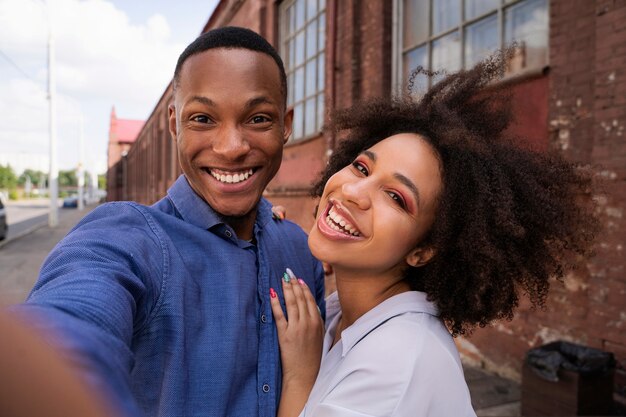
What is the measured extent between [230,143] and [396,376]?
32.7 inches

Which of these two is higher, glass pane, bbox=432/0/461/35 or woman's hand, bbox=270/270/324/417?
glass pane, bbox=432/0/461/35

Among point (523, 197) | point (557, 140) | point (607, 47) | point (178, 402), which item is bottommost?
point (178, 402)

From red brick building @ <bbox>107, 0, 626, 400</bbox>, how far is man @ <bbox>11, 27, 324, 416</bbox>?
0.93 metres

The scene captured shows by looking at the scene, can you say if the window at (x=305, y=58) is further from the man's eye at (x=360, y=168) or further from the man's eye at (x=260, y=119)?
the man's eye at (x=260, y=119)

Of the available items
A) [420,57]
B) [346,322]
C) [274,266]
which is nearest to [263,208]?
[274,266]

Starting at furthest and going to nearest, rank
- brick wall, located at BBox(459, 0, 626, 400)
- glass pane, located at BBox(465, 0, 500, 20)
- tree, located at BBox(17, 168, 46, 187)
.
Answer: tree, located at BBox(17, 168, 46, 187)
glass pane, located at BBox(465, 0, 500, 20)
brick wall, located at BBox(459, 0, 626, 400)

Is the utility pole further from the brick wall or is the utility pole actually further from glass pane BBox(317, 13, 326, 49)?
the brick wall

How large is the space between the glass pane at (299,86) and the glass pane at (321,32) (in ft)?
2.67

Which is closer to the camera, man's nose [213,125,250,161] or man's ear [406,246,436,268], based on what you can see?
man's nose [213,125,250,161]

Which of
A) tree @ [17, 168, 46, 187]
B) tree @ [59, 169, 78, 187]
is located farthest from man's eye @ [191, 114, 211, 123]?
tree @ [17, 168, 46, 187]

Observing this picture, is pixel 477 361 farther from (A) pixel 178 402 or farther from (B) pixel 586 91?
(A) pixel 178 402

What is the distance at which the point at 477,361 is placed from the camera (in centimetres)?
469

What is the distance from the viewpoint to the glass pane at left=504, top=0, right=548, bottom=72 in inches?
159

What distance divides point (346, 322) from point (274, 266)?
0.38 meters
